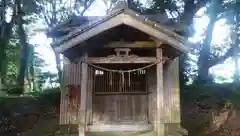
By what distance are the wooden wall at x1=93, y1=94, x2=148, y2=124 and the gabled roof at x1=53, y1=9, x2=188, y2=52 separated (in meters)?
2.76

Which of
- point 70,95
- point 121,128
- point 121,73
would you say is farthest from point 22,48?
point 121,128

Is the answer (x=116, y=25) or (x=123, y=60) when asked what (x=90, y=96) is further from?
(x=116, y=25)

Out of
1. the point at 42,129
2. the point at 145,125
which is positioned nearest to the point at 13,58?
the point at 42,129

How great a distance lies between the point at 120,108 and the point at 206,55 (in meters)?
10.2

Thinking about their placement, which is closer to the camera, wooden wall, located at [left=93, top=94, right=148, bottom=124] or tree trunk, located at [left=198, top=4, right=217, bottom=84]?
wooden wall, located at [left=93, top=94, right=148, bottom=124]

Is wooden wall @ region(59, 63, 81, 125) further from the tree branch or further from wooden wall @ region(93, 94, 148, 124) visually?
the tree branch

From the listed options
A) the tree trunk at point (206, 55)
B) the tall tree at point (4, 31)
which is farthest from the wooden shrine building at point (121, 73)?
the tall tree at point (4, 31)

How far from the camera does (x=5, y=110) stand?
1648 cm

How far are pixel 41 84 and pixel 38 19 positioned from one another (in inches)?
214

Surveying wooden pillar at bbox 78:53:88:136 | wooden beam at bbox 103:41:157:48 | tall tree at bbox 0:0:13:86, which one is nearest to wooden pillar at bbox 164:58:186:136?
wooden beam at bbox 103:41:157:48

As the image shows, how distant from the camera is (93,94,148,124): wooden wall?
1182cm

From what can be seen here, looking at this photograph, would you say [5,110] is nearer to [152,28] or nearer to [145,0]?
[152,28]

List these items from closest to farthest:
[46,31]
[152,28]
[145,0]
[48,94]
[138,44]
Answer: [152,28] → [138,44] → [46,31] → [48,94] → [145,0]

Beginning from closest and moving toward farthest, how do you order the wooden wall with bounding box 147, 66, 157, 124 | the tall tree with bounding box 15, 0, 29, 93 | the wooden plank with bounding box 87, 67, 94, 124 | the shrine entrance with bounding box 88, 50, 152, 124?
the wooden plank with bounding box 87, 67, 94, 124 < the wooden wall with bounding box 147, 66, 157, 124 < the shrine entrance with bounding box 88, 50, 152, 124 < the tall tree with bounding box 15, 0, 29, 93
